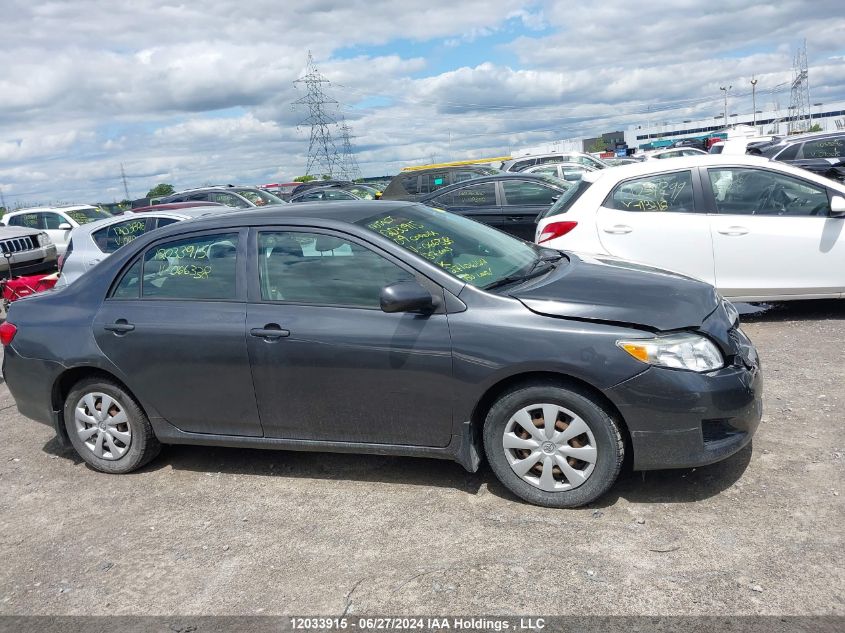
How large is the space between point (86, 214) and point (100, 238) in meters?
10.0

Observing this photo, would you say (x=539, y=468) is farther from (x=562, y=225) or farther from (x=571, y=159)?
(x=571, y=159)

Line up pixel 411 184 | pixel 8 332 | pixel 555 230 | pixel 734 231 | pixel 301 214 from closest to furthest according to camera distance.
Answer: pixel 301 214
pixel 8 332
pixel 734 231
pixel 555 230
pixel 411 184

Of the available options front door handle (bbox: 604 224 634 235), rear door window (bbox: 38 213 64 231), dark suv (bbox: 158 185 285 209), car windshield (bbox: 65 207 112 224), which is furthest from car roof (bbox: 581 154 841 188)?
rear door window (bbox: 38 213 64 231)

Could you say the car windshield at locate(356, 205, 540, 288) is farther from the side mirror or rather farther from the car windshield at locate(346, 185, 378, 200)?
the car windshield at locate(346, 185, 378, 200)

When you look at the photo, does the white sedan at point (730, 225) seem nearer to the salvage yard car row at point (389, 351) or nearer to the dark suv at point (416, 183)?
the salvage yard car row at point (389, 351)

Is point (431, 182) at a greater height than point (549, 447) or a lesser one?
greater

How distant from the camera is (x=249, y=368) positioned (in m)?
4.39

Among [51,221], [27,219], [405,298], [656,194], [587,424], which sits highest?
[27,219]

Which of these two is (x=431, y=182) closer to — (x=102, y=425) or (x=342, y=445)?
(x=102, y=425)

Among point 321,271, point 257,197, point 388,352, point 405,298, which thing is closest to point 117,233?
point 321,271

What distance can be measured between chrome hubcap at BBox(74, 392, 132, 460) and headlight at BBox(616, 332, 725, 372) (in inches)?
125

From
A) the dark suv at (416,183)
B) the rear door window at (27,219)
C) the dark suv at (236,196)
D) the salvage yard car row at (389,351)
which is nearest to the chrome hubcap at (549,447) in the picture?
the salvage yard car row at (389,351)

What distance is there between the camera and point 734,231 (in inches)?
281

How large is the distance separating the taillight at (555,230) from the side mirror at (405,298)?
13.0ft
